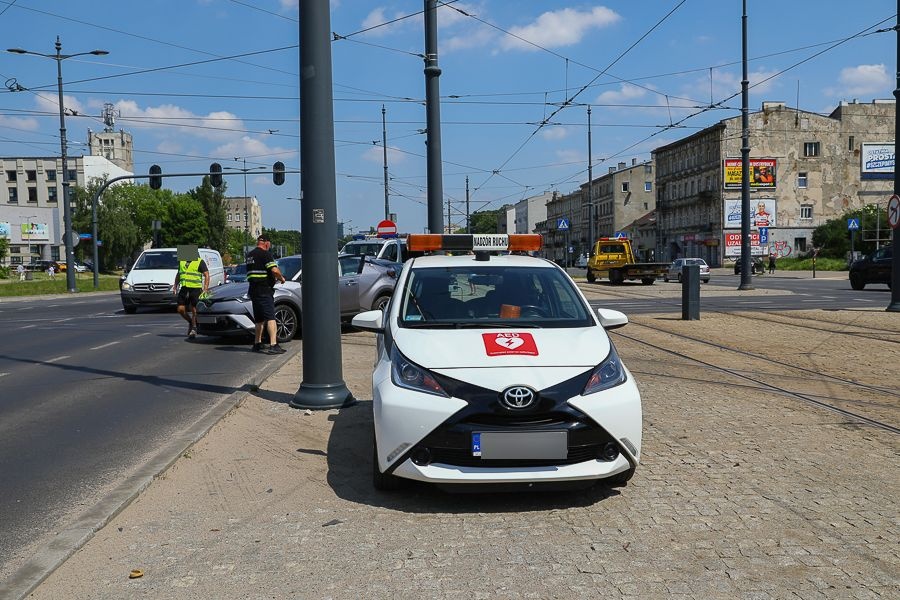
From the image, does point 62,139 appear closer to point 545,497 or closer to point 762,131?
point 545,497

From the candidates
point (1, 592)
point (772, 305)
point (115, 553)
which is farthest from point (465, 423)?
point (772, 305)

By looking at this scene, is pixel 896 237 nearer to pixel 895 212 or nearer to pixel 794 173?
pixel 895 212

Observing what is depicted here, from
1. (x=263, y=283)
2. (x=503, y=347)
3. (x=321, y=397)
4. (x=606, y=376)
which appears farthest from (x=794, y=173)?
(x=503, y=347)

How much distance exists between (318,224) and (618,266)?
31755mm

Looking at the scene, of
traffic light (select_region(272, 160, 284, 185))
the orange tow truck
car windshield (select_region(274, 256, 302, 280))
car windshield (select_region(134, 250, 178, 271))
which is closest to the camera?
car windshield (select_region(274, 256, 302, 280))

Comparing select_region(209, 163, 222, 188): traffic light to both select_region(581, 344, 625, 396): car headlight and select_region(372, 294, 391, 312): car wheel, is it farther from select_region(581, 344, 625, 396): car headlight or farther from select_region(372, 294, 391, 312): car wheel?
select_region(581, 344, 625, 396): car headlight

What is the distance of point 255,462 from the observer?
5828 millimetres

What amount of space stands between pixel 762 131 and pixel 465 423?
72.8m

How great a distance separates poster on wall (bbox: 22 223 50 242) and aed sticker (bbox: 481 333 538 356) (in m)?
89.5

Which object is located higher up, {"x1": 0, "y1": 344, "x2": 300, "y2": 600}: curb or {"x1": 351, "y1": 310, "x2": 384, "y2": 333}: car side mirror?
{"x1": 351, "y1": 310, "x2": 384, "y2": 333}: car side mirror

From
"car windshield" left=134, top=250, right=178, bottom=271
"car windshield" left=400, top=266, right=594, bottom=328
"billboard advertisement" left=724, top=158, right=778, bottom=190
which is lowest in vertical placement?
"car windshield" left=400, top=266, right=594, bottom=328

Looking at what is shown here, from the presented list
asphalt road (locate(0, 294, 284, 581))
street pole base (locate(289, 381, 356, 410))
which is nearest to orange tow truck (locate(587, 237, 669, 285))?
asphalt road (locate(0, 294, 284, 581))

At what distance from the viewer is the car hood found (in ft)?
15.6

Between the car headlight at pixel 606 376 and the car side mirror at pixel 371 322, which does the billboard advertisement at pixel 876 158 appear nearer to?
the car side mirror at pixel 371 322
